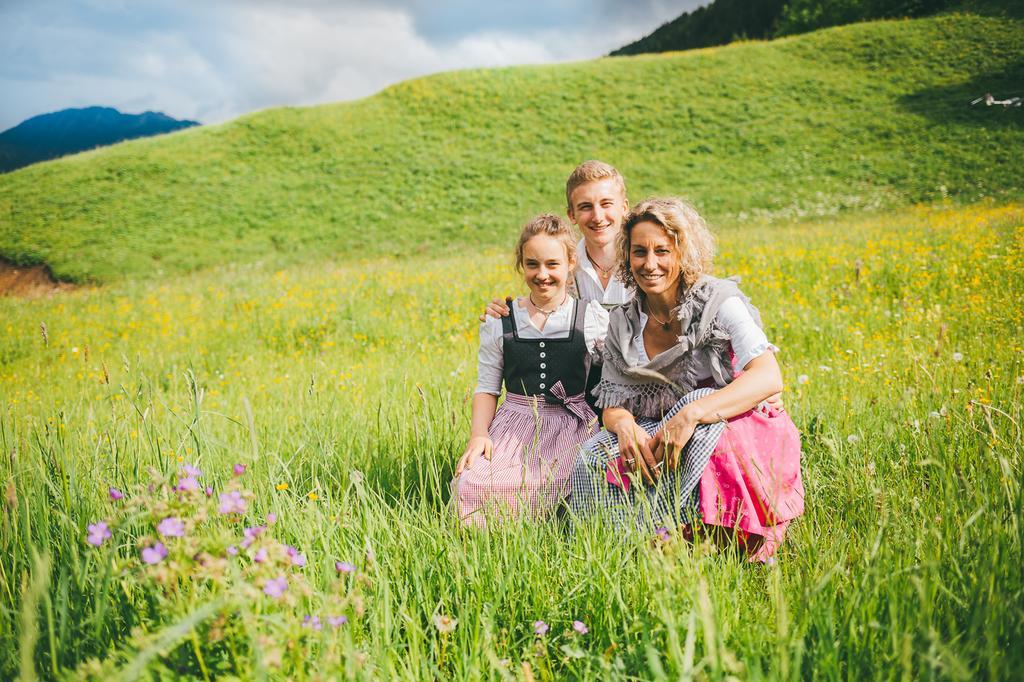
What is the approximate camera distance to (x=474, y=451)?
2562 mm

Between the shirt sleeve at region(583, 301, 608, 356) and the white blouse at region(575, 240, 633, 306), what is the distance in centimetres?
40

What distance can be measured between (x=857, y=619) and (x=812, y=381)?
2.64m

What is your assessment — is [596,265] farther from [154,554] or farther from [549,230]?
[154,554]

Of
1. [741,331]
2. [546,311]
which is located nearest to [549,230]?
[546,311]

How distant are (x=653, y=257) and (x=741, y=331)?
45 centimetres

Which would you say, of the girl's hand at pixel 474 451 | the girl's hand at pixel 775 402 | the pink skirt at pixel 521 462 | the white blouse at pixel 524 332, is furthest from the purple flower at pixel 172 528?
the girl's hand at pixel 775 402

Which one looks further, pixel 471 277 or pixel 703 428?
pixel 471 277

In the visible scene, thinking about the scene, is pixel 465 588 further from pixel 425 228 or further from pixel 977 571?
pixel 425 228

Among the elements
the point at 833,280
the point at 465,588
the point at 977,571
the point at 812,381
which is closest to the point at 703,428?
the point at 977,571

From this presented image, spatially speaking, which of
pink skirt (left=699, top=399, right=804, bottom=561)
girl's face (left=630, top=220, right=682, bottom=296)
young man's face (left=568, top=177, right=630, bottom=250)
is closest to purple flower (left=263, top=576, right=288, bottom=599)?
pink skirt (left=699, top=399, right=804, bottom=561)

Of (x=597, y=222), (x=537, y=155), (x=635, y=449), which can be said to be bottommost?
(x=635, y=449)

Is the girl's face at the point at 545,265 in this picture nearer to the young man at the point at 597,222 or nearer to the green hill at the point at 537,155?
the young man at the point at 597,222

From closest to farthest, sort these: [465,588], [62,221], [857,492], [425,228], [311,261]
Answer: [465,588]
[857,492]
[311,261]
[425,228]
[62,221]

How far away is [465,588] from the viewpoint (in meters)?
1.69
